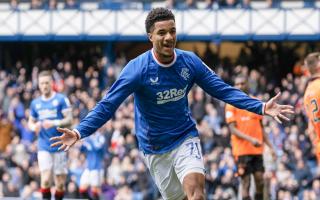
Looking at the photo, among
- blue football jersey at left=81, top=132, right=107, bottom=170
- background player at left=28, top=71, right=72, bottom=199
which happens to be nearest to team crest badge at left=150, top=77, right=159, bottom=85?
background player at left=28, top=71, right=72, bottom=199

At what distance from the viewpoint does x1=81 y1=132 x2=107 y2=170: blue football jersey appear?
821 inches

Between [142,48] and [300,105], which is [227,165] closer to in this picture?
[300,105]

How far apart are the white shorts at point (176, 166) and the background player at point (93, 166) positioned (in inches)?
367

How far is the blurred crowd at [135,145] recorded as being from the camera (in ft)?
67.7

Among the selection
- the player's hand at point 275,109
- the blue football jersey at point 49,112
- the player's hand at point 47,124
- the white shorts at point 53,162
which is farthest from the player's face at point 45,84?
the player's hand at point 275,109

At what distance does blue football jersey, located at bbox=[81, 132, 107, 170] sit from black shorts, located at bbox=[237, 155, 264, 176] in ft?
20.0

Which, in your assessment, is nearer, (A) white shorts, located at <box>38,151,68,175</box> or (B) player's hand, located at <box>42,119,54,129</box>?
(B) player's hand, located at <box>42,119,54,129</box>

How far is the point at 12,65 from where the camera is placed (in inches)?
1236

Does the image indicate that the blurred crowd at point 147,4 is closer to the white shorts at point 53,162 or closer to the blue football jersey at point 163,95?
the white shorts at point 53,162

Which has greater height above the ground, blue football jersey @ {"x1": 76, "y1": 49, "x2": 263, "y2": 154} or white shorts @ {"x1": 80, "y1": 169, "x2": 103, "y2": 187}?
blue football jersey @ {"x1": 76, "y1": 49, "x2": 263, "y2": 154}

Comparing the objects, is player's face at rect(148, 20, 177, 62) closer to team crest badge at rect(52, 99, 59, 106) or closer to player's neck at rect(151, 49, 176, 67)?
player's neck at rect(151, 49, 176, 67)

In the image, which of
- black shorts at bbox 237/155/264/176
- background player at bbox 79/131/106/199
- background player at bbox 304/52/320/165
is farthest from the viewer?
background player at bbox 79/131/106/199

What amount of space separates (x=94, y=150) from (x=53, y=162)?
5.40m


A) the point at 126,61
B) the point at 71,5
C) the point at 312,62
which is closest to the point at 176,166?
the point at 312,62
